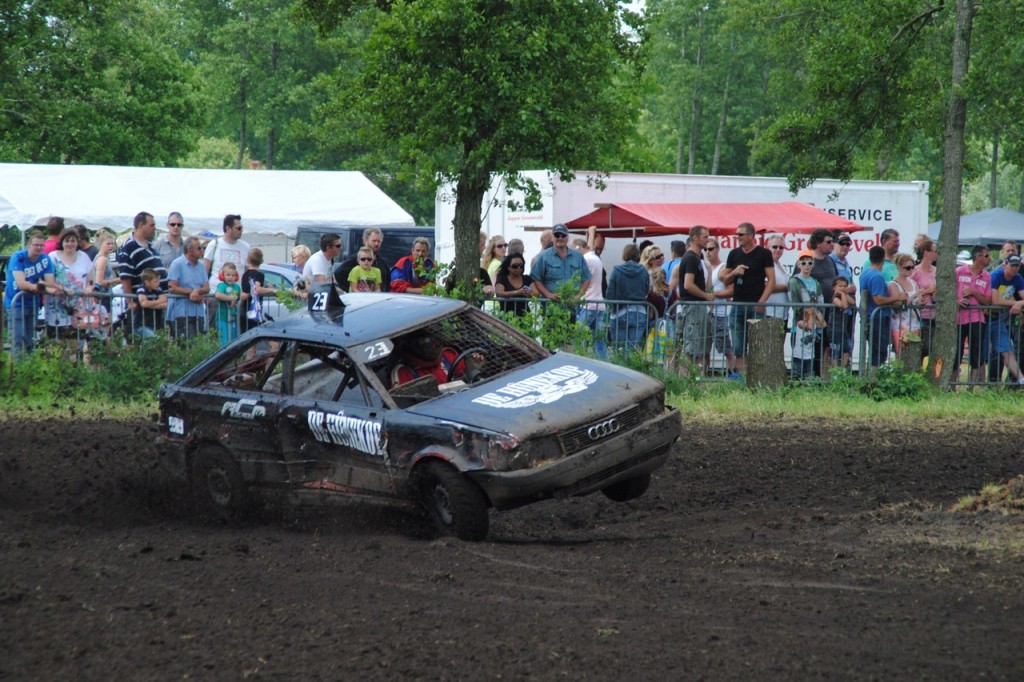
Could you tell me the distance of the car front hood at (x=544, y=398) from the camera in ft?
25.0

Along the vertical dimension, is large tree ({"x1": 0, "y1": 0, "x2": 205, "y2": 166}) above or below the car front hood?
above

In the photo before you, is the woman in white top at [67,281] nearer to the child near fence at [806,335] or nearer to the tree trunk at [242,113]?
the child near fence at [806,335]

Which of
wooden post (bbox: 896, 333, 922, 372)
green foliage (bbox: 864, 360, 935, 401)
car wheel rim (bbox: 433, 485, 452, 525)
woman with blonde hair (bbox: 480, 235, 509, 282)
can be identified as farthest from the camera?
woman with blonde hair (bbox: 480, 235, 509, 282)

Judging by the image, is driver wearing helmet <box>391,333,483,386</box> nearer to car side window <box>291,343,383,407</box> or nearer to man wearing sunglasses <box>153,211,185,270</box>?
car side window <box>291,343,383,407</box>

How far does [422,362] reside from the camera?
28.1 feet

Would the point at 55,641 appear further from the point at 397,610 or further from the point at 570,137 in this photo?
the point at 570,137

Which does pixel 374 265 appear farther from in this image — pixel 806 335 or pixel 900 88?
pixel 900 88

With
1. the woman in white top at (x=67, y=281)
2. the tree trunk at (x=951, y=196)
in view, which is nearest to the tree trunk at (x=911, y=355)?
the tree trunk at (x=951, y=196)

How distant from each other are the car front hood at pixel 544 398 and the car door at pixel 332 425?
1.17 ft

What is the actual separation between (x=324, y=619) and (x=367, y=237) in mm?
9722

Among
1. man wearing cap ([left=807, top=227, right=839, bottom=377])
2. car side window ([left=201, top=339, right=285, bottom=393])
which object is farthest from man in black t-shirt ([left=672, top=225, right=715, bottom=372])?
car side window ([left=201, top=339, right=285, bottom=393])

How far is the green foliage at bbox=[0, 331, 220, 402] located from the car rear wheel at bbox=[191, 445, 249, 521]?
5036mm

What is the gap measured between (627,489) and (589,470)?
104 centimetres

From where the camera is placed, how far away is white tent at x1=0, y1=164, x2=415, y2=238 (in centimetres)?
2608
